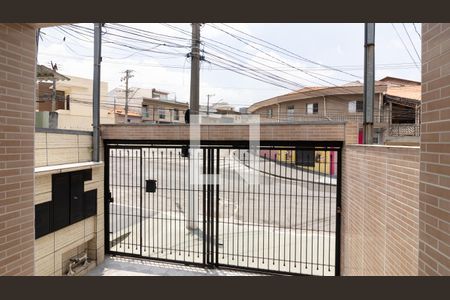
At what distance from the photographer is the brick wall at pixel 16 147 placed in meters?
1.91

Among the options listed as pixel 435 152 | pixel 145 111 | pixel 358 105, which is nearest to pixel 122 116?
pixel 145 111

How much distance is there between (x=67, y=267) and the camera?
475 cm

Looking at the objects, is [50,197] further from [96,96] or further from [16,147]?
[16,147]

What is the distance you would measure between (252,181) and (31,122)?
18.0 ft

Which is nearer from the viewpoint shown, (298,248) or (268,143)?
(268,143)

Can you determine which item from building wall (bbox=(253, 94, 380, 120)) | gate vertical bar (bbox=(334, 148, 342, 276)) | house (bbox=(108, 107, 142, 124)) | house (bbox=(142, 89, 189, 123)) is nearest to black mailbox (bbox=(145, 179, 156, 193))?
gate vertical bar (bbox=(334, 148, 342, 276))

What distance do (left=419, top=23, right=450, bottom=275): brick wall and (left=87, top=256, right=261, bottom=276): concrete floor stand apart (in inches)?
162

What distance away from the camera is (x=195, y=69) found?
7066mm

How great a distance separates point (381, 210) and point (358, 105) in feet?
61.1

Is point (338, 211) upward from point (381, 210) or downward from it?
downward

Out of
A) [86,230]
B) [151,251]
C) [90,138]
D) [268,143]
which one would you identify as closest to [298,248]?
[268,143]

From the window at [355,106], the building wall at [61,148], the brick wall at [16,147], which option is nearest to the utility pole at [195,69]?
the building wall at [61,148]

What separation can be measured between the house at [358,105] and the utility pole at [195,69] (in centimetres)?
785

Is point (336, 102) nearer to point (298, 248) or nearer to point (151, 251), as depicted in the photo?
point (298, 248)
